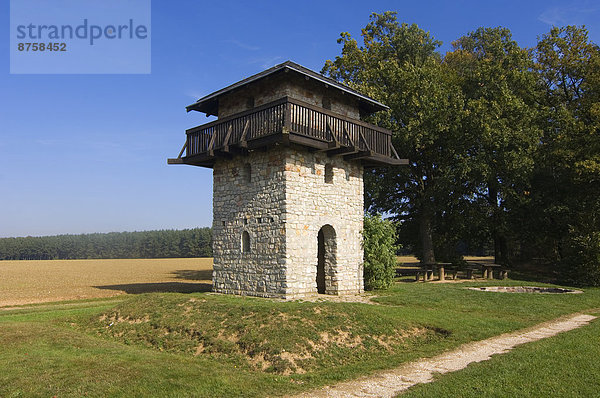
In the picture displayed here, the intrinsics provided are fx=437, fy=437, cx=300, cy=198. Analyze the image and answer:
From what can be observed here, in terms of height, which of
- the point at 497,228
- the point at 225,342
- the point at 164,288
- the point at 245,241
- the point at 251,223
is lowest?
the point at 164,288

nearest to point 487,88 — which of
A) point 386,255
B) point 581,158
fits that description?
point 581,158

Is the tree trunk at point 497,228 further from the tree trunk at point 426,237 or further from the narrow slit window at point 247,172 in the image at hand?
the narrow slit window at point 247,172

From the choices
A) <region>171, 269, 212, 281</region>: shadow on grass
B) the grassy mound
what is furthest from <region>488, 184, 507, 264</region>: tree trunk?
<region>171, 269, 212, 281</region>: shadow on grass

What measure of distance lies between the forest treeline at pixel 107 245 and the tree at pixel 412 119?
284 ft

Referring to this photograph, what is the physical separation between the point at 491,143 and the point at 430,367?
20653 mm

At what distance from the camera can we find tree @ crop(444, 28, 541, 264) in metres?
25.6

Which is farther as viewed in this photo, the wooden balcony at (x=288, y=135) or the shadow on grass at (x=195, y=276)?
the shadow on grass at (x=195, y=276)

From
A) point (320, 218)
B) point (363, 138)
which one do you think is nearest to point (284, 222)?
point (320, 218)

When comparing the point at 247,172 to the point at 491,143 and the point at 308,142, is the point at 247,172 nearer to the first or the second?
the point at 308,142

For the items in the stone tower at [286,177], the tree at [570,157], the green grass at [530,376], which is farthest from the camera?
the tree at [570,157]

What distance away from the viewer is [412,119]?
2520 centimetres

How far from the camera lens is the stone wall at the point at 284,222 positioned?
1512 cm

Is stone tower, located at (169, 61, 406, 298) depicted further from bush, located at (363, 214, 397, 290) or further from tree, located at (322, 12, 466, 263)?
tree, located at (322, 12, 466, 263)

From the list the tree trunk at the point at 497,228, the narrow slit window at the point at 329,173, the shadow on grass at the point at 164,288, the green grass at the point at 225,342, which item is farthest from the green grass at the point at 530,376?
the tree trunk at the point at 497,228
